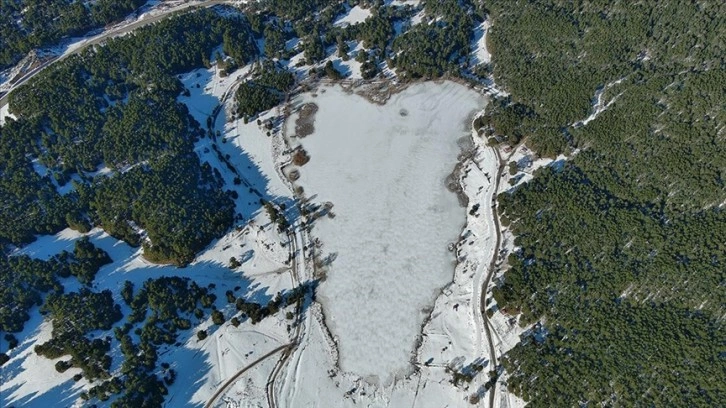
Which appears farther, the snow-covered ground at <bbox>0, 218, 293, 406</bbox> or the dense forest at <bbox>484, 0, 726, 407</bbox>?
the snow-covered ground at <bbox>0, 218, 293, 406</bbox>

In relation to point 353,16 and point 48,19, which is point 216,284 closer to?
point 353,16

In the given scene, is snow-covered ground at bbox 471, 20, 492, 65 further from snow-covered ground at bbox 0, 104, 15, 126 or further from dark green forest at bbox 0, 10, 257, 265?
snow-covered ground at bbox 0, 104, 15, 126

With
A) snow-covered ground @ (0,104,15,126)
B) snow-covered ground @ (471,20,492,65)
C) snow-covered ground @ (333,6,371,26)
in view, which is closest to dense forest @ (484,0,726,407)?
snow-covered ground @ (471,20,492,65)

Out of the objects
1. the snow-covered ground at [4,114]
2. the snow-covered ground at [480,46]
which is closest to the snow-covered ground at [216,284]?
the snow-covered ground at [4,114]

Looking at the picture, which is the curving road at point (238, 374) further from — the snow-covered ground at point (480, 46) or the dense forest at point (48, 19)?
the dense forest at point (48, 19)

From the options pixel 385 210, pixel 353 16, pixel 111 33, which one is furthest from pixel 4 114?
pixel 385 210

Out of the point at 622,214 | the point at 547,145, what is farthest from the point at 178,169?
the point at 622,214
